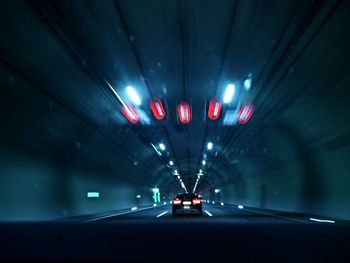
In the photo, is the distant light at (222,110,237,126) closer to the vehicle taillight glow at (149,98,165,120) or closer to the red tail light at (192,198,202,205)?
Answer: the vehicle taillight glow at (149,98,165,120)

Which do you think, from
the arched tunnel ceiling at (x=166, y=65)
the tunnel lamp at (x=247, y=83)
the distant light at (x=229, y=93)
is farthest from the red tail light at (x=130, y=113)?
the tunnel lamp at (x=247, y=83)

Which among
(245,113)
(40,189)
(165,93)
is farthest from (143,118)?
(40,189)

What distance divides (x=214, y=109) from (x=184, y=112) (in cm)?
164

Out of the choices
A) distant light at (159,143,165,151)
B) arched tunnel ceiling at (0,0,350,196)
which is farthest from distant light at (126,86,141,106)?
distant light at (159,143,165,151)

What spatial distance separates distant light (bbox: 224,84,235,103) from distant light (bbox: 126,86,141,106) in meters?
3.93

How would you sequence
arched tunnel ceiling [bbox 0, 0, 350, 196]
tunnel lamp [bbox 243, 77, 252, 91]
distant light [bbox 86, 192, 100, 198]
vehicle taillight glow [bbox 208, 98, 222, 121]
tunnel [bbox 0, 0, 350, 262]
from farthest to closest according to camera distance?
distant light [bbox 86, 192, 100, 198] → vehicle taillight glow [bbox 208, 98, 222, 121] → tunnel lamp [bbox 243, 77, 252, 91] → tunnel [bbox 0, 0, 350, 262] → arched tunnel ceiling [bbox 0, 0, 350, 196]

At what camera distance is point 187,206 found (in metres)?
30.3

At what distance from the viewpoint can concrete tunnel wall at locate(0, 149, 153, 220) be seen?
18.7m

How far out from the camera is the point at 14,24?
451 inches

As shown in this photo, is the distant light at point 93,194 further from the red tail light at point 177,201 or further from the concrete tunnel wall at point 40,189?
the red tail light at point 177,201

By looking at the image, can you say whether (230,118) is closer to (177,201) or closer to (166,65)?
(177,201)

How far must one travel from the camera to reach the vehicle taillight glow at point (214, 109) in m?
21.5

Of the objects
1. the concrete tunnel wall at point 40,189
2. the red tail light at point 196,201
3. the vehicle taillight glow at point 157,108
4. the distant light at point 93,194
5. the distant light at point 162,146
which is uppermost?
the distant light at point 162,146

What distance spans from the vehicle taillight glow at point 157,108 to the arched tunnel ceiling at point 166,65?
0.38 m
